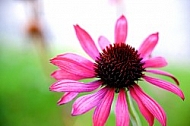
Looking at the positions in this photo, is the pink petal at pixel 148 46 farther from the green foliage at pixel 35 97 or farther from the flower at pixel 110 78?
the green foliage at pixel 35 97

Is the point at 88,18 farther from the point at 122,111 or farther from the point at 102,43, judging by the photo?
the point at 122,111

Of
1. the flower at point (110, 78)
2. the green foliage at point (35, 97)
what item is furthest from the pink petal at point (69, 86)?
the green foliage at point (35, 97)

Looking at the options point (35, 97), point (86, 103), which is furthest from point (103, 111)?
point (35, 97)

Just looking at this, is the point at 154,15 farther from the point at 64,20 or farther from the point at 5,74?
the point at 5,74

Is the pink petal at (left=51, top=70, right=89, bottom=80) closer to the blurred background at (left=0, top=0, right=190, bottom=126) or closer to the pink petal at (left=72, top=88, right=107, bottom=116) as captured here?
the pink petal at (left=72, top=88, right=107, bottom=116)

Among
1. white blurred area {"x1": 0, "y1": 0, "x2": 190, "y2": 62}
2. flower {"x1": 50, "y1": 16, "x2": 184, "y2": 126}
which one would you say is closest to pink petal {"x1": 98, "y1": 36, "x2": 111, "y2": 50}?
flower {"x1": 50, "y1": 16, "x2": 184, "y2": 126}

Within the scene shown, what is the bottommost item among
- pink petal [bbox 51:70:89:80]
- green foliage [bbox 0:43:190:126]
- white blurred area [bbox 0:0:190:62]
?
green foliage [bbox 0:43:190:126]
